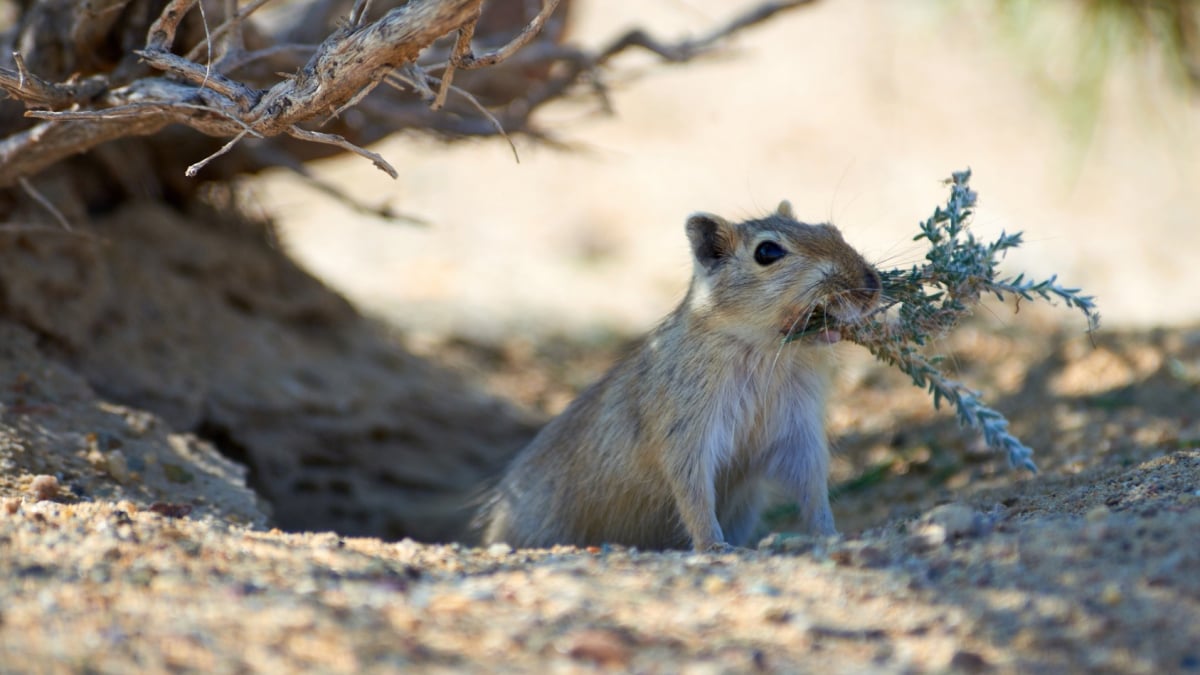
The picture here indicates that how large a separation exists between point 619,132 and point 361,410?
8.74 metres

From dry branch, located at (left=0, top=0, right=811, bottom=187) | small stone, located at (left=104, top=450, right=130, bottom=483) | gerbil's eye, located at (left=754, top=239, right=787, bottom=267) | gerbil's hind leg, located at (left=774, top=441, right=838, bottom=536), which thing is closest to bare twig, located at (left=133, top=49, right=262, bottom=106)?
dry branch, located at (left=0, top=0, right=811, bottom=187)

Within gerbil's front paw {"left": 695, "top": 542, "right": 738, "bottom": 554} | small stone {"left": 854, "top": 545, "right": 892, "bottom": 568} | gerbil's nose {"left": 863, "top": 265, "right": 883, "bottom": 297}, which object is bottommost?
gerbil's front paw {"left": 695, "top": 542, "right": 738, "bottom": 554}

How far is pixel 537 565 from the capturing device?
373 centimetres

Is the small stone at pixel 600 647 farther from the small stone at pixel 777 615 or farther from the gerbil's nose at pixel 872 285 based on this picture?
the gerbil's nose at pixel 872 285

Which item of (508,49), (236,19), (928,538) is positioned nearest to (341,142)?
(508,49)

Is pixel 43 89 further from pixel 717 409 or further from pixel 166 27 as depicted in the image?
pixel 717 409

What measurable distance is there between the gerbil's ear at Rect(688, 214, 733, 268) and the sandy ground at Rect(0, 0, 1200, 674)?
71 cm

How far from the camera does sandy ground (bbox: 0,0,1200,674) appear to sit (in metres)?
2.81

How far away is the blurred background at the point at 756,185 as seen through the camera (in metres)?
11.2

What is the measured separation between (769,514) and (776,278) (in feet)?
8.09

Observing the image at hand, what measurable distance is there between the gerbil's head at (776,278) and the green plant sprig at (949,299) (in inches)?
4.6

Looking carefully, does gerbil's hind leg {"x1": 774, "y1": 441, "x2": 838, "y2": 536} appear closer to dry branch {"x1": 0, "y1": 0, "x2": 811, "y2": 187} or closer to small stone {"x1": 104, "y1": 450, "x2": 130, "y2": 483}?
dry branch {"x1": 0, "y1": 0, "x2": 811, "y2": 187}

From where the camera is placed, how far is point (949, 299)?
454 centimetres

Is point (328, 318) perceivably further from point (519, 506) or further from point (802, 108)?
point (802, 108)
